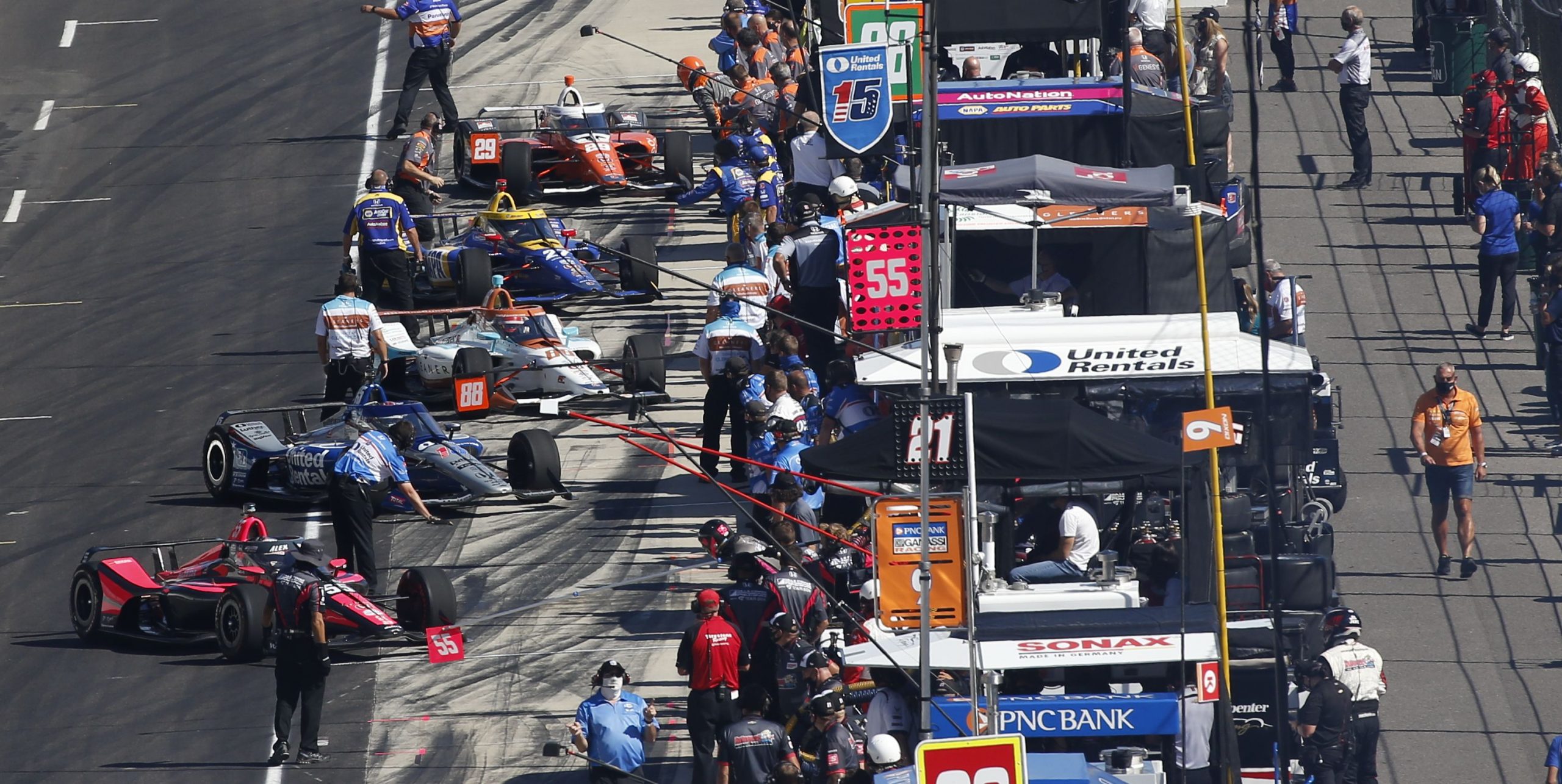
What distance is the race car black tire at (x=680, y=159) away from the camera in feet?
92.4

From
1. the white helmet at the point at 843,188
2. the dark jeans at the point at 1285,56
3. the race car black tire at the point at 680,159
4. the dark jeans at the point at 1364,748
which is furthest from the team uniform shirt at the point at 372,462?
the dark jeans at the point at 1285,56

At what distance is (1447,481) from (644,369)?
24.6ft

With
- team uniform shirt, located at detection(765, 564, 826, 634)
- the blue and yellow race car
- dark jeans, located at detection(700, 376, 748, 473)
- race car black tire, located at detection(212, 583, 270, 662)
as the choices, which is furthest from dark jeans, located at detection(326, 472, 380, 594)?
the blue and yellow race car

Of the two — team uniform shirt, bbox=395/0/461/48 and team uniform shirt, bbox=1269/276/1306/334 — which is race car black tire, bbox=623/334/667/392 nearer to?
team uniform shirt, bbox=1269/276/1306/334

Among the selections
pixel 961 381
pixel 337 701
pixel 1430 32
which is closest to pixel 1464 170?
pixel 1430 32

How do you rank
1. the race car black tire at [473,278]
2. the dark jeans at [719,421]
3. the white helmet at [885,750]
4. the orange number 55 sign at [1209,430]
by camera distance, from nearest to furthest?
the white helmet at [885,750]
the orange number 55 sign at [1209,430]
the dark jeans at [719,421]
the race car black tire at [473,278]

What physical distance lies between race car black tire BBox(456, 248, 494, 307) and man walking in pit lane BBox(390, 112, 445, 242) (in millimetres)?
→ 1499

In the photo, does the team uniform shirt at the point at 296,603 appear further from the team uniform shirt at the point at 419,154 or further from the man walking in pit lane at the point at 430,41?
the man walking in pit lane at the point at 430,41

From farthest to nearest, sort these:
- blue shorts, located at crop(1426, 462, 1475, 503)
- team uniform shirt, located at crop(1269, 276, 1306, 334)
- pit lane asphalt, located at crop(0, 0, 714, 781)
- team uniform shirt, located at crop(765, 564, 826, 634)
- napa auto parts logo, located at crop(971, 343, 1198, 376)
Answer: team uniform shirt, located at crop(1269, 276, 1306, 334) → blue shorts, located at crop(1426, 462, 1475, 503) → pit lane asphalt, located at crop(0, 0, 714, 781) → napa auto parts logo, located at crop(971, 343, 1198, 376) → team uniform shirt, located at crop(765, 564, 826, 634)

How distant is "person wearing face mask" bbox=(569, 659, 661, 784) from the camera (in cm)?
1519

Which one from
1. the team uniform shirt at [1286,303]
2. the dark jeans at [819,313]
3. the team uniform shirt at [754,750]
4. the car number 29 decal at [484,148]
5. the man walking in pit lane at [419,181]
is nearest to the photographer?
the team uniform shirt at [754,750]

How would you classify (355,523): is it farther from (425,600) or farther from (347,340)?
(347,340)

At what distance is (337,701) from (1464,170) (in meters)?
14.4

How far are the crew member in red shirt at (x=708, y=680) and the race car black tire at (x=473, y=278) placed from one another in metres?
9.42
